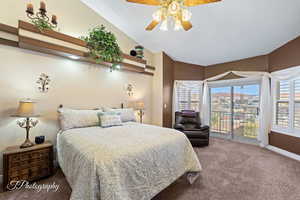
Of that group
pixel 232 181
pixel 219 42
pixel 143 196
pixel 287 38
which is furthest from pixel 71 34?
pixel 287 38

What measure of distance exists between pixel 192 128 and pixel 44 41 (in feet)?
13.5

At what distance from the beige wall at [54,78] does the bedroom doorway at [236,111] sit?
347cm

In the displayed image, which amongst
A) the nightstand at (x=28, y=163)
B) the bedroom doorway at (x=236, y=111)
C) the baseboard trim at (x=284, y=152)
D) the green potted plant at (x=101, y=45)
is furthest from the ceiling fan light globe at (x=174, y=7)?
the baseboard trim at (x=284, y=152)

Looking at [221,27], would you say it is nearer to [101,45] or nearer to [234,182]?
[101,45]

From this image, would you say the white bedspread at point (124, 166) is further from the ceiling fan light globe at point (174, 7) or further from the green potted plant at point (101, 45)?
the green potted plant at point (101, 45)

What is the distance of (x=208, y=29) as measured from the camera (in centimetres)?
323

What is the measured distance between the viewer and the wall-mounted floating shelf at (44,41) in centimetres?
221

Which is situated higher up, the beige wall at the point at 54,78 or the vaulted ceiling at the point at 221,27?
the vaulted ceiling at the point at 221,27

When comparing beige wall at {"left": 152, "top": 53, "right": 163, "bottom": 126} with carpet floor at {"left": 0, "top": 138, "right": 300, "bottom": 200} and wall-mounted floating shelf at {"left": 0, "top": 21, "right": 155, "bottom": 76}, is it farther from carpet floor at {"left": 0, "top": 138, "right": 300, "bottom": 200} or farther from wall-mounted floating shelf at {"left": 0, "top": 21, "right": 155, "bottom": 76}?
wall-mounted floating shelf at {"left": 0, "top": 21, "right": 155, "bottom": 76}

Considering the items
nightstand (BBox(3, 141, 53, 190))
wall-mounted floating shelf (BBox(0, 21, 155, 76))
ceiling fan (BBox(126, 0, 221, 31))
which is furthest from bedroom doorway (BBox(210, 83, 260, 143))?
nightstand (BBox(3, 141, 53, 190))

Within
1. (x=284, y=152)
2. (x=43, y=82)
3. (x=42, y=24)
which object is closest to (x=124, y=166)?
(x=43, y=82)

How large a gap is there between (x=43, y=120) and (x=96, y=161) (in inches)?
80.2

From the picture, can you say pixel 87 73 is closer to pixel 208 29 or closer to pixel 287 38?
pixel 208 29

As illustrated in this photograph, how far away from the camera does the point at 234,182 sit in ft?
7.32
